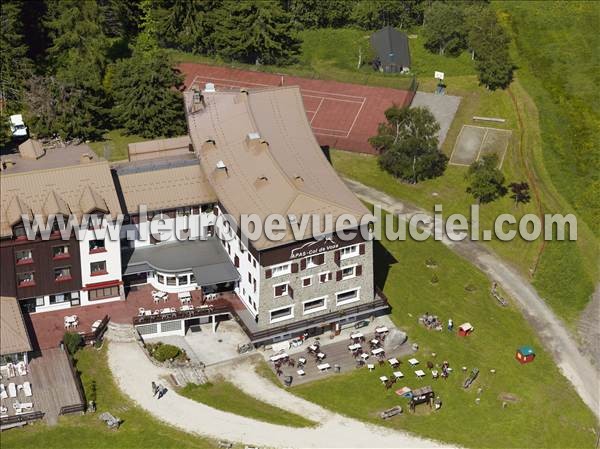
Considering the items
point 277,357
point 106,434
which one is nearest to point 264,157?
point 277,357

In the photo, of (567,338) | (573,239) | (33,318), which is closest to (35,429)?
(33,318)

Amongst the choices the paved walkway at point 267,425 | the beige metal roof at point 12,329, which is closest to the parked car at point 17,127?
the beige metal roof at point 12,329

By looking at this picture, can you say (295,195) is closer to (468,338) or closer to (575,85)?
(468,338)

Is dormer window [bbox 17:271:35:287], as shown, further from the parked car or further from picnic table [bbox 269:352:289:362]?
the parked car

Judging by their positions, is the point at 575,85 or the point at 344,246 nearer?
the point at 344,246

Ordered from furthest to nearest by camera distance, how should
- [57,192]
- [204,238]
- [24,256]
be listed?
[204,238], [57,192], [24,256]

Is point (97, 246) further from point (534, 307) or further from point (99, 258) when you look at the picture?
point (534, 307)

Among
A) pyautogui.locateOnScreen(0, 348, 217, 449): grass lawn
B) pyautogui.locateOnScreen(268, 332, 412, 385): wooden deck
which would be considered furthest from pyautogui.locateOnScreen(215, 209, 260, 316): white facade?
pyautogui.locateOnScreen(0, 348, 217, 449): grass lawn
